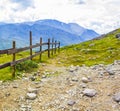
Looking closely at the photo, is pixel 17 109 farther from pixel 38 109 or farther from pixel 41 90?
pixel 41 90

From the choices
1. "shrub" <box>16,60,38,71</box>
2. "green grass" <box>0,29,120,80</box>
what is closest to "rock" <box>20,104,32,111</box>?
"green grass" <box>0,29,120,80</box>

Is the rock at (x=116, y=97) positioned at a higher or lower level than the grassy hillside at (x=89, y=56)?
higher

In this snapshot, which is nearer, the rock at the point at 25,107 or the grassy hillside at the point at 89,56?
the rock at the point at 25,107

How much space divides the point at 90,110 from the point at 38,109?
237cm

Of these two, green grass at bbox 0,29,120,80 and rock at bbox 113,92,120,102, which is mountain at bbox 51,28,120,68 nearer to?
green grass at bbox 0,29,120,80

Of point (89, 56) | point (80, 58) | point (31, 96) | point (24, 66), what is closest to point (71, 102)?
point (31, 96)

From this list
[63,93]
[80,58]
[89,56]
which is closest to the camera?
[63,93]

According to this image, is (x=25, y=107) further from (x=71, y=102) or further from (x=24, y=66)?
(x=24, y=66)

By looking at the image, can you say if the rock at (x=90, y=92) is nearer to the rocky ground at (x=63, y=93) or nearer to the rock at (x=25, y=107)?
the rocky ground at (x=63, y=93)

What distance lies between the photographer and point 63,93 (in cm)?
1442

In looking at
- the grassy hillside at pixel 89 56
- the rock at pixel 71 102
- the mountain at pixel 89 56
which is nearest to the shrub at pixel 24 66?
the mountain at pixel 89 56

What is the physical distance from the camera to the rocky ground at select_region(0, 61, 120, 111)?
497 inches

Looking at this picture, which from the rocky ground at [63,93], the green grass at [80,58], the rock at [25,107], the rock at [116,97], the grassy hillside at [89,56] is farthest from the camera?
the grassy hillside at [89,56]

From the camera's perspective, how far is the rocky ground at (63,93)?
12617mm
